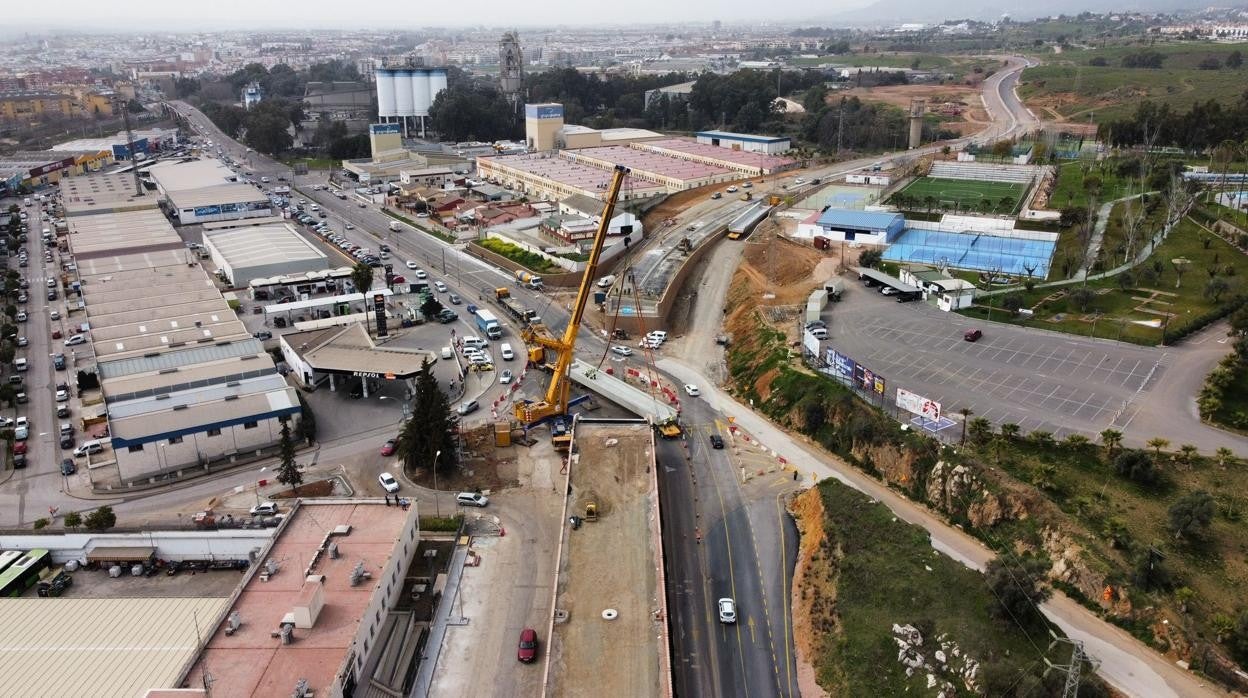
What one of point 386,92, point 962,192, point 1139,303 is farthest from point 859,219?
point 386,92

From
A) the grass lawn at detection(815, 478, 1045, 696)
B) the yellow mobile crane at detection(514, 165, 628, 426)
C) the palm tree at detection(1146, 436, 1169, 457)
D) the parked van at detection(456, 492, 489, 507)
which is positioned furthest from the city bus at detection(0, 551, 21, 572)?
the palm tree at detection(1146, 436, 1169, 457)

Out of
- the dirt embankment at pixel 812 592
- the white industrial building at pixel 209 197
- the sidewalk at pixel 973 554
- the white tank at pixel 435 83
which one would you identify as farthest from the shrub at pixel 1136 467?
the white tank at pixel 435 83

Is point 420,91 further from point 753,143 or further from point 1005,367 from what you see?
point 1005,367

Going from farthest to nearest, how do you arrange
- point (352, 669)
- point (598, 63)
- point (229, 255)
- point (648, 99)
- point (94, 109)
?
point (598, 63)
point (94, 109)
point (648, 99)
point (229, 255)
point (352, 669)

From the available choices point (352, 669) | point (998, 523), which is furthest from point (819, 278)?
point (352, 669)

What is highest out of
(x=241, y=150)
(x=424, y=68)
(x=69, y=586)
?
(x=424, y=68)

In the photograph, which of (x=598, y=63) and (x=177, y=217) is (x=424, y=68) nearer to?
(x=177, y=217)

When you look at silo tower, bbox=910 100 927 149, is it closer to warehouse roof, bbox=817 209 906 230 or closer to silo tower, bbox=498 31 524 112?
warehouse roof, bbox=817 209 906 230
